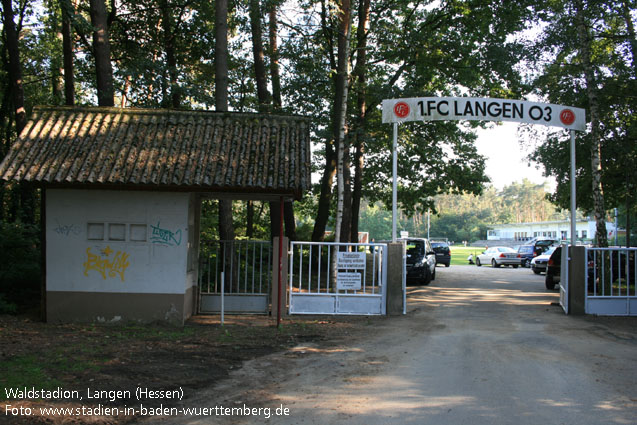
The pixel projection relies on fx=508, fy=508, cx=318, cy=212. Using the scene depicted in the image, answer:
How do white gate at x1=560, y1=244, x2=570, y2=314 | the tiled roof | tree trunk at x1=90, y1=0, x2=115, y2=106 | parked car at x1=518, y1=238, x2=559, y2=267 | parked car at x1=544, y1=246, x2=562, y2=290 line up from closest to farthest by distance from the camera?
the tiled roof → white gate at x1=560, y1=244, x2=570, y2=314 → tree trunk at x1=90, y1=0, x2=115, y2=106 → parked car at x1=544, y1=246, x2=562, y2=290 → parked car at x1=518, y1=238, x2=559, y2=267

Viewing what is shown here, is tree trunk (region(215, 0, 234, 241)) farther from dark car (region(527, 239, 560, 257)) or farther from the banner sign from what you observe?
dark car (region(527, 239, 560, 257))

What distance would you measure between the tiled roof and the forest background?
Result: 2449 millimetres

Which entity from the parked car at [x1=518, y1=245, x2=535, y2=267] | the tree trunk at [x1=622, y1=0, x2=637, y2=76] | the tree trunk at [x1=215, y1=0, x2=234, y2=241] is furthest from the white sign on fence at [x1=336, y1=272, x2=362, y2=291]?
the parked car at [x1=518, y1=245, x2=535, y2=267]

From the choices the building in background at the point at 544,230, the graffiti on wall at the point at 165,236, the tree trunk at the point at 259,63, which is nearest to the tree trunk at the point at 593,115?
the tree trunk at the point at 259,63

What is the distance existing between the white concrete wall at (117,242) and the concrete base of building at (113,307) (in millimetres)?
124

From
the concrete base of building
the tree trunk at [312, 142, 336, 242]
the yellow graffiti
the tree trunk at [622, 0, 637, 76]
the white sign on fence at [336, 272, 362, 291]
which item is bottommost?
the concrete base of building

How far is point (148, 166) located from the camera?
10297 mm

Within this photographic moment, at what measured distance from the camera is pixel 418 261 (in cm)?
1931

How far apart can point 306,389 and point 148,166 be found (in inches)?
238

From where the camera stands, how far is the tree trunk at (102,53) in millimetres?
13547

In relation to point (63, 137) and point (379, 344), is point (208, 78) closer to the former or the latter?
point (63, 137)

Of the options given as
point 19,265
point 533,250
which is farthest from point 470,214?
point 19,265

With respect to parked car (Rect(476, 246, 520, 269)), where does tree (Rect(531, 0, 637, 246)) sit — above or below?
above

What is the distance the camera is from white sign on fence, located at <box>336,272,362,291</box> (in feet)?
38.2
